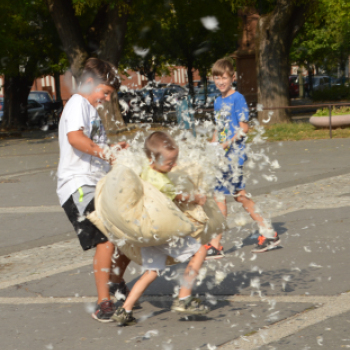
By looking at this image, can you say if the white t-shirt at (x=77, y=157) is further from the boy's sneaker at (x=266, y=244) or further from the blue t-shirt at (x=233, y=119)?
the boy's sneaker at (x=266, y=244)

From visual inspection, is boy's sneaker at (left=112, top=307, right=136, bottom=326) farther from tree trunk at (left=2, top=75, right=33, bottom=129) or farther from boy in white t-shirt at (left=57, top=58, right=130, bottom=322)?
tree trunk at (left=2, top=75, right=33, bottom=129)

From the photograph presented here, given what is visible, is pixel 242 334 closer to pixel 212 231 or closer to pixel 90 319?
pixel 212 231

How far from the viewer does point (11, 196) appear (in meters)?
9.99

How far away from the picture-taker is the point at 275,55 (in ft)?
65.1

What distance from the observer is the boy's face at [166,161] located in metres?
3.79

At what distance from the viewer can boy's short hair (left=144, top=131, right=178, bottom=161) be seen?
12.5 feet

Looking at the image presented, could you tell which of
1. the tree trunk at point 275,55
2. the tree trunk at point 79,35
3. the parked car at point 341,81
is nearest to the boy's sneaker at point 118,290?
the tree trunk at point 275,55

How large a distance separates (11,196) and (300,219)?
199 inches

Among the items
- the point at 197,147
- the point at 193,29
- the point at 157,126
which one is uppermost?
the point at 193,29

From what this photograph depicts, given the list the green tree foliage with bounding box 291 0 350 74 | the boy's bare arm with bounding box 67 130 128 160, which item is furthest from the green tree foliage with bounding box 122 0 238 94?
the boy's bare arm with bounding box 67 130 128 160

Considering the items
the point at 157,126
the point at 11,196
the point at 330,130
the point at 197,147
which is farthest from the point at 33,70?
the point at 197,147

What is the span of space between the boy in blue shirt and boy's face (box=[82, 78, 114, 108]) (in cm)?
163

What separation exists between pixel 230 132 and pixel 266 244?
3.57ft

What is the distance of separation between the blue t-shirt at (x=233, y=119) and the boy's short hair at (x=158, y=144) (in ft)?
5.81
